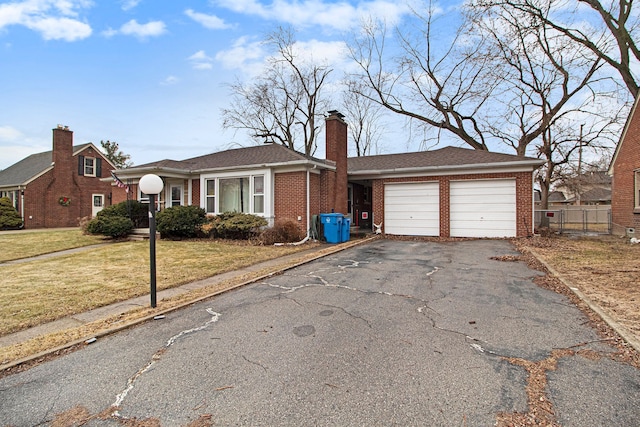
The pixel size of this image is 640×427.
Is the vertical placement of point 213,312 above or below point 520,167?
below

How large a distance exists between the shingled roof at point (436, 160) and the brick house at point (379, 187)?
0.04 metres

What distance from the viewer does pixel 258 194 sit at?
46.1ft

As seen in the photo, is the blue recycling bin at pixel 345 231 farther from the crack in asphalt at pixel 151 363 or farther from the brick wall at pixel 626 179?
the brick wall at pixel 626 179

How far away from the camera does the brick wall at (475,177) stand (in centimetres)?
1322

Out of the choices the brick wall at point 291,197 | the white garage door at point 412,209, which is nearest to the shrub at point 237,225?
the brick wall at point 291,197

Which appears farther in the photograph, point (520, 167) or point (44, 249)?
point (520, 167)

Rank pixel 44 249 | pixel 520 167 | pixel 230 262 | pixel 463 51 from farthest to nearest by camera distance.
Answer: pixel 463 51 → pixel 520 167 → pixel 44 249 → pixel 230 262

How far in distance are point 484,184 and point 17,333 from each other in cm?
1449

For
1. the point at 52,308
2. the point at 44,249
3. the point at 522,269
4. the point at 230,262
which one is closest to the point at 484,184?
the point at 522,269

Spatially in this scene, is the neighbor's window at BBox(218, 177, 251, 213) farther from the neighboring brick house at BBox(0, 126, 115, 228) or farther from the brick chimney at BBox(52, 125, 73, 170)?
the brick chimney at BBox(52, 125, 73, 170)

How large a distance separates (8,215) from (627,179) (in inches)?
1353

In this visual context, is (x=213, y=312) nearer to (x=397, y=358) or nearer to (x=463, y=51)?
(x=397, y=358)

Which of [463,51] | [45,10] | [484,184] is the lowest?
[484,184]

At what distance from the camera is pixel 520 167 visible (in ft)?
43.1
